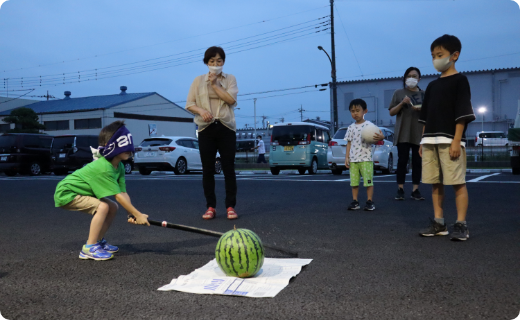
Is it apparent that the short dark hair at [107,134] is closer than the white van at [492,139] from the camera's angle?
Yes

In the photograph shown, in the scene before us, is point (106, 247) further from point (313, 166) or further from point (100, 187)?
point (313, 166)

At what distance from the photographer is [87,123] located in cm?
4606

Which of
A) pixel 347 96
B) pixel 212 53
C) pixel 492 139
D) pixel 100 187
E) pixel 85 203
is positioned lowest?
pixel 85 203


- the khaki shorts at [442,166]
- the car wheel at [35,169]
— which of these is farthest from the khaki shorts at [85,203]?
the car wheel at [35,169]

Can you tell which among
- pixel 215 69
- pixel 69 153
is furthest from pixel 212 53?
pixel 69 153

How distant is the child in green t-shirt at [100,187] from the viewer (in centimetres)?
346

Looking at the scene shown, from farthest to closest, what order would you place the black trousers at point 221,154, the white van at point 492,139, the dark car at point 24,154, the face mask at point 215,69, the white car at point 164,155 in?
the white van at point 492,139
the dark car at point 24,154
the white car at point 164,155
the black trousers at point 221,154
the face mask at point 215,69

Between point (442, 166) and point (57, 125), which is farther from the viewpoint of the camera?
point (57, 125)

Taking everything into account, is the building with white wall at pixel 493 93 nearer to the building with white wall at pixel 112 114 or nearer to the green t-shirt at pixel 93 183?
the building with white wall at pixel 112 114

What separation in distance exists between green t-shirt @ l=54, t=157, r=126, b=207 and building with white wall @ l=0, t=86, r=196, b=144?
41.7m

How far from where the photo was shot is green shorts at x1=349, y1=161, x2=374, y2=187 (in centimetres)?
607

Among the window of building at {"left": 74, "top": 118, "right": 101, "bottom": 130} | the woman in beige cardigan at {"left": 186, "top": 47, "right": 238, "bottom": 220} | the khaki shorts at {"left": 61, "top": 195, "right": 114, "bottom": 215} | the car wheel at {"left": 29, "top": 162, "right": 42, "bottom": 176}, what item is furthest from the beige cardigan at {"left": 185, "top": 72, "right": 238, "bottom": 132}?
the window of building at {"left": 74, "top": 118, "right": 101, "bottom": 130}

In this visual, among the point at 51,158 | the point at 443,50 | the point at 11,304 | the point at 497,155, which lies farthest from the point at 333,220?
the point at 497,155

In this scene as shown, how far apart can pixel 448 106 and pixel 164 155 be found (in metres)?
14.1
